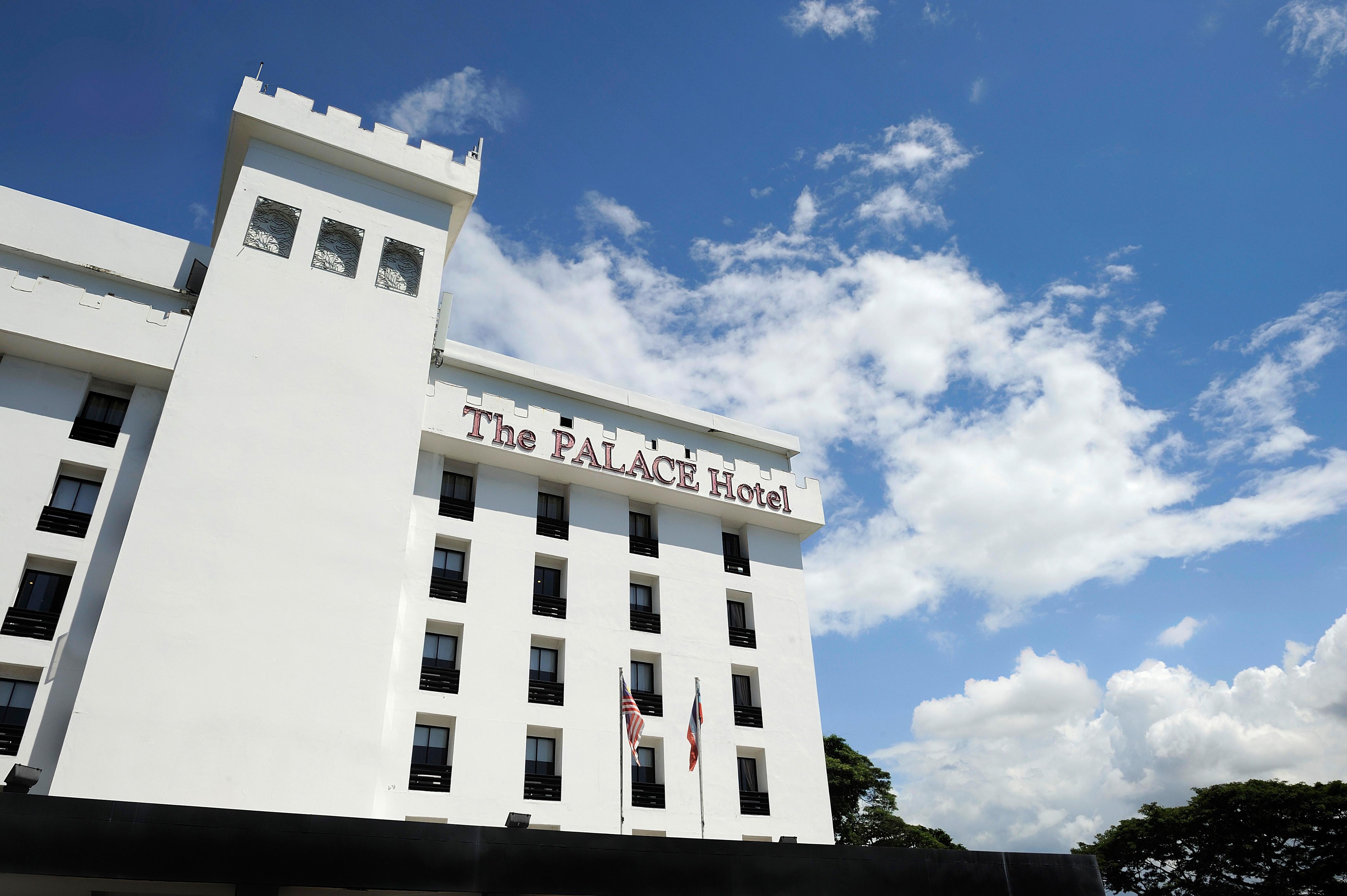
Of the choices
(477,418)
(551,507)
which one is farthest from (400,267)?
(551,507)

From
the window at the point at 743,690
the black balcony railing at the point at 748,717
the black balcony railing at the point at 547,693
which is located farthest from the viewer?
the window at the point at 743,690

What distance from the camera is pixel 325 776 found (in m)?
19.5

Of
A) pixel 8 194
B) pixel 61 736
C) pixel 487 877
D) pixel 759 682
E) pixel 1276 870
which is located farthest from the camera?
pixel 1276 870

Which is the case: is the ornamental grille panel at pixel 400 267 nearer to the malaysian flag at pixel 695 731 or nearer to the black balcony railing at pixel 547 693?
the black balcony railing at pixel 547 693

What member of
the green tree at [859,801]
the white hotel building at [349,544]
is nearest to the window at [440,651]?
the white hotel building at [349,544]

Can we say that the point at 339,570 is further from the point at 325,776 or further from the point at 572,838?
the point at 572,838

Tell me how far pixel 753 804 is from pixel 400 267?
68.7 feet

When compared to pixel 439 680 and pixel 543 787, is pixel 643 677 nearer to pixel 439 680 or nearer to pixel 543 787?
pixel 543 787

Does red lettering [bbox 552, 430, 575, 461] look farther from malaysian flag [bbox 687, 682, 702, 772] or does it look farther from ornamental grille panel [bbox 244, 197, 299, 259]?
ornamental grille panel [bbox 244, 197, 299, 259]

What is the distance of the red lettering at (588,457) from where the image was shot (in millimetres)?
29031

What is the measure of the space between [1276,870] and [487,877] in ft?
175

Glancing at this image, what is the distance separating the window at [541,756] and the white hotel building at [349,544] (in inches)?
3.8

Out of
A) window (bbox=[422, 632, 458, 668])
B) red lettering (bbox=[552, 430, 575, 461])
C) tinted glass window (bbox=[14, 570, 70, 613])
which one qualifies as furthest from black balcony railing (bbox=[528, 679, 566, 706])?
tinted glass window (bbox=[14, 570, 70, 613])

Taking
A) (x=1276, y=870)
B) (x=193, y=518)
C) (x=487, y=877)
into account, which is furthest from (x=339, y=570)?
(x=1276, y=870)
